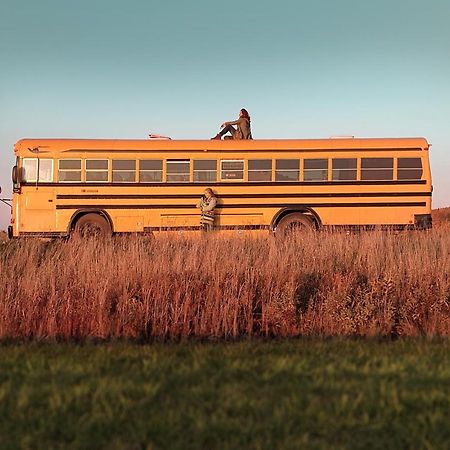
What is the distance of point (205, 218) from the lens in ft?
43.7

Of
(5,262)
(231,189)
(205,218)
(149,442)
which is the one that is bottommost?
(149,442)

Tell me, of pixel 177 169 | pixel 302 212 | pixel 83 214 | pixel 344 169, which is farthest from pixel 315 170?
pixel 83 214

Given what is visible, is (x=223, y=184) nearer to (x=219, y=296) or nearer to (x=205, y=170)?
(x=205, y=170)

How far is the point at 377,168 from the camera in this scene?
1370 centimetres

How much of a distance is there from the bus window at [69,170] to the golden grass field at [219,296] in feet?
18.9

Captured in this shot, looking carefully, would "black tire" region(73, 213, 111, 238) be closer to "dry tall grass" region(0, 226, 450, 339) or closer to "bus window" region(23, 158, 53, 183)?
"bus window" region(23, 158, 53, 183)

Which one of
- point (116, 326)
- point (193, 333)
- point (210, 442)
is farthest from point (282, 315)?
point (210, 442)

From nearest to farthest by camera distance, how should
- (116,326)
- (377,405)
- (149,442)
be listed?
(149,442), (377,405), (116,326)

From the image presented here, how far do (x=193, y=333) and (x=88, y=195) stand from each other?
8.27 metres

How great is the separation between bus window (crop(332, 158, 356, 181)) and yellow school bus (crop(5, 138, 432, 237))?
0.03 metres

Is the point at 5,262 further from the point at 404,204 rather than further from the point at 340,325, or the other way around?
the point at 404,204

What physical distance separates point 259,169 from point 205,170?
151 centimetres

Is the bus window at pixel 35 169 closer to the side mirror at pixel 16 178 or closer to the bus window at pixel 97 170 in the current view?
the side mirror at pixel 16 178

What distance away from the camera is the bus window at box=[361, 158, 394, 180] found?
539 inches
